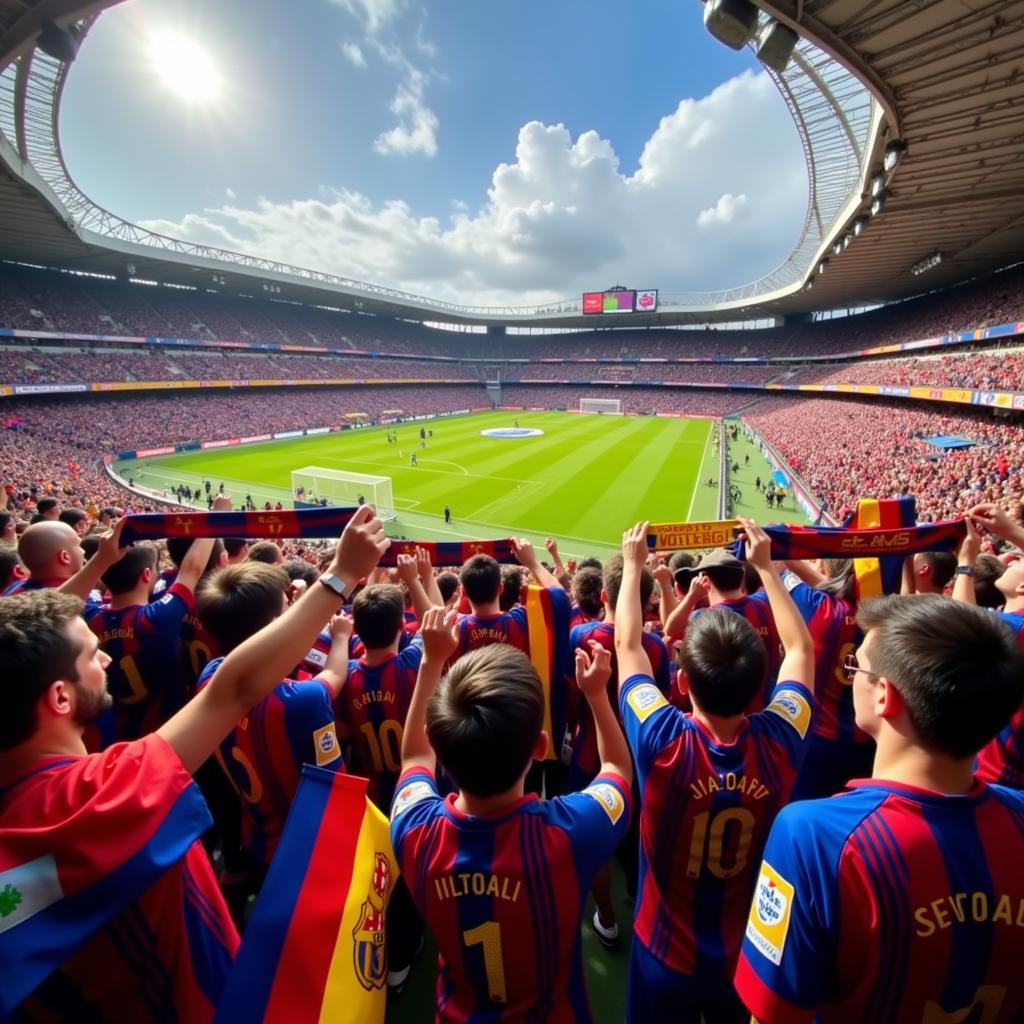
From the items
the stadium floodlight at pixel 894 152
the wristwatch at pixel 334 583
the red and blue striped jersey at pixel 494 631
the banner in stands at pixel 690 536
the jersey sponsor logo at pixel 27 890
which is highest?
the stadium floodlight at pixel 894 152

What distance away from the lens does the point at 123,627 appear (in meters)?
3.72

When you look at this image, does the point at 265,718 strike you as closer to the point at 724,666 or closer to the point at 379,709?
the point at 379,709

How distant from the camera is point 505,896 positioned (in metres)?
1.69

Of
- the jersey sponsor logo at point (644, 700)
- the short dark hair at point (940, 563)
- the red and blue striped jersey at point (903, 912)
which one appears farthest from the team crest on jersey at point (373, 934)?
the short dark hair at point (940, 563)

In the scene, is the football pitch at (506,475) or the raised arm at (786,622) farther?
the football pitch at (506,475)

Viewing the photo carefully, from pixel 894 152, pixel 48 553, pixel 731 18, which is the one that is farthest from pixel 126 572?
pixel 894 152

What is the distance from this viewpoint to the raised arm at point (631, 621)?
2.51 metres

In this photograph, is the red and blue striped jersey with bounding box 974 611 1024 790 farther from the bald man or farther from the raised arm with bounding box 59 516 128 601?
the bald man

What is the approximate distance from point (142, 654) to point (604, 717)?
11.7 ft

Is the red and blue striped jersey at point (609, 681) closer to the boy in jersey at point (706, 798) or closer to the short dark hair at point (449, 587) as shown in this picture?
the boy in jersey at point (706, 798)

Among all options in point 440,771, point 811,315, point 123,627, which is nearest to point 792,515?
point 440,771

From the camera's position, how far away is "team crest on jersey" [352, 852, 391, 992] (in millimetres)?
1944

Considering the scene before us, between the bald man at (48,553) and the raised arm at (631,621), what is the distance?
4187 millimetres

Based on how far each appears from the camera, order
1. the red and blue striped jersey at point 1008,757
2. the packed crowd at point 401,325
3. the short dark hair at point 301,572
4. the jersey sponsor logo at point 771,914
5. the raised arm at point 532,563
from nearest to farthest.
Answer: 1. the jersey sponsor logo at point 771,914
2. the red and blue striped jersey at point 1008,757
3. the raised arm at point 532,563
4. the short dark hair at point 301,572
5. the packed crowd at point 401,325
